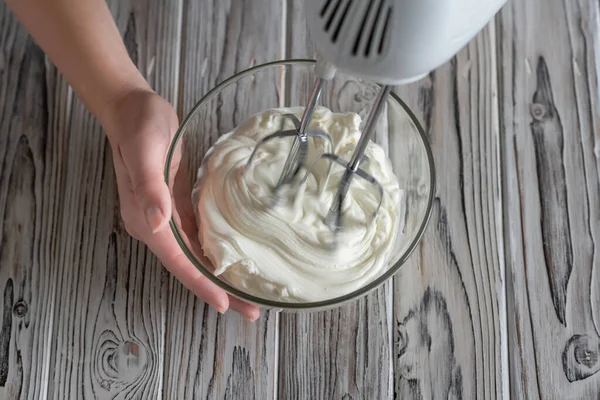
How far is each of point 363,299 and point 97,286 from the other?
0.31 m

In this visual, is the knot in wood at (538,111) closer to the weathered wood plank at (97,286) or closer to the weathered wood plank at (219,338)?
the weathered wood plank at (219,338)

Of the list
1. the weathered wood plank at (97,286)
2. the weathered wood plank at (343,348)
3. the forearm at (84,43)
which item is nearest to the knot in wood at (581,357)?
the weathered wood plank at (343,348)

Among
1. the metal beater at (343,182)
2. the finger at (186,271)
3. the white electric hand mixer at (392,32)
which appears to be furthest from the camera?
the finger at (186,271)

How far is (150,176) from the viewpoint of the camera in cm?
57

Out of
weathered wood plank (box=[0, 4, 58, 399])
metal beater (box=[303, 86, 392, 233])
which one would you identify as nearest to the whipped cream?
metal beater (box=[303, 86, 392, 233])

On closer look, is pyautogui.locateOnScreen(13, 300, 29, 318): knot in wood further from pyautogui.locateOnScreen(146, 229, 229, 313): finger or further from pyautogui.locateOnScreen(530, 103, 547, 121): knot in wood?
pyautogui.locateOnScreen(530, 103, 547, 121): knot in wood

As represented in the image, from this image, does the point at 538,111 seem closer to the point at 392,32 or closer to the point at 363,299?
the point at 363,299

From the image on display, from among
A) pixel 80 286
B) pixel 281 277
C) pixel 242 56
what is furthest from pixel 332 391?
pixel 242 56

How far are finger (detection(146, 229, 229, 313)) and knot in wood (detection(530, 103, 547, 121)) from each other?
1.49ft

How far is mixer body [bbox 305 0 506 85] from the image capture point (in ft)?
1.01

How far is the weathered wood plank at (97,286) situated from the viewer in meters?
0.66

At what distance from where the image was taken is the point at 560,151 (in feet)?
2.45

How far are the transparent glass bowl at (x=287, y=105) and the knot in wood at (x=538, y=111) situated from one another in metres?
0.22

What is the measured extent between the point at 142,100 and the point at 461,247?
0.40 m
